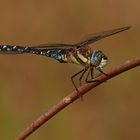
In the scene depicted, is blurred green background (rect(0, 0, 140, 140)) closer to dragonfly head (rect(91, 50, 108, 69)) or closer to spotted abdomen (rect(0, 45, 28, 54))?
spotted abdomen (rect(0, 45, 28, 54))

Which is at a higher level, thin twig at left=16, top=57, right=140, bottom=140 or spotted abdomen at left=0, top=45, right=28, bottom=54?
spotted abdomen at left=0, top=45, right=28, bottom=54

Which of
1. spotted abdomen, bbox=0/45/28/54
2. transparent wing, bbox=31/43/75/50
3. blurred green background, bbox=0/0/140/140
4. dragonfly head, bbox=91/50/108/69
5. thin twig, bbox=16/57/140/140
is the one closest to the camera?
thin twig, bbox=16/57/140/140

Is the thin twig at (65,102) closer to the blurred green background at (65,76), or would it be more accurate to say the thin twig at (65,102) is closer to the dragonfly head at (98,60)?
the dragonfly head at (98,60)

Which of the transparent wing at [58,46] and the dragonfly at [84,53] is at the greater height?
the transparent wing at [58,46]

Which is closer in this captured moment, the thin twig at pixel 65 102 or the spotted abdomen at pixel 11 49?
the thin twig at pixel 65 102

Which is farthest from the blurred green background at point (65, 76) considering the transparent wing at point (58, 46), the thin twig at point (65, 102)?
the thin twig at point (65, 102)

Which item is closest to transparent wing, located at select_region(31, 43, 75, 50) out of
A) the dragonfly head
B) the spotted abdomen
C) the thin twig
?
the dragonfly head

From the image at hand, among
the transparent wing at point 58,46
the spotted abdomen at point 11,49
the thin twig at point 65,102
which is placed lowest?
the thin twig at point 65,102

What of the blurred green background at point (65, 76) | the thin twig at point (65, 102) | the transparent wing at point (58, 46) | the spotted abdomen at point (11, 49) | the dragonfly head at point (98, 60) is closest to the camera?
the thin twig at point (65, 102)

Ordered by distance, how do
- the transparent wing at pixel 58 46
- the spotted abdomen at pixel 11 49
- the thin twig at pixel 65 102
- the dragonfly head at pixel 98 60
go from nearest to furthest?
the thin twig at pixel 65 102 < the dragonfly head at pixel 98 60 < the transparent wing at pixel 58 46 < the spotted abdomen at pixel 11 49
